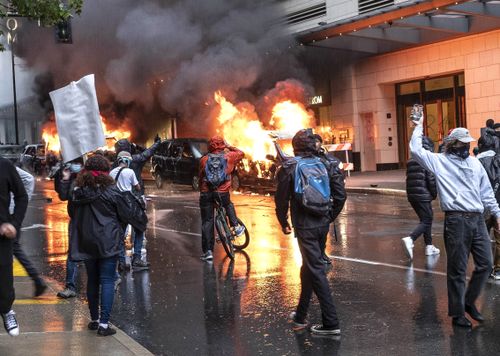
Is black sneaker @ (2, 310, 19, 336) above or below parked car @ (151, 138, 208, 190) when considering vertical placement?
below

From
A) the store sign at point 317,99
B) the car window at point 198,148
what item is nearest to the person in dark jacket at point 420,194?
the car window at point 198,148

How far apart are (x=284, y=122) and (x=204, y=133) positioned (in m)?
4.25

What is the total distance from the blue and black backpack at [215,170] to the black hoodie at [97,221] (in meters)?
3.57

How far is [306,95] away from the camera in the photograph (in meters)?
25.4

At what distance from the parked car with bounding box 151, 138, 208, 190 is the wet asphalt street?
9.25 metres

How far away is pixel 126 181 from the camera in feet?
28.8

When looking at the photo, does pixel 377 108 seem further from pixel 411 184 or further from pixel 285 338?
pixel 285 338

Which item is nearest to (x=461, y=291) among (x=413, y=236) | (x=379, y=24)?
(x=413, y=236)

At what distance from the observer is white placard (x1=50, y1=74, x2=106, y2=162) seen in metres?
7.70

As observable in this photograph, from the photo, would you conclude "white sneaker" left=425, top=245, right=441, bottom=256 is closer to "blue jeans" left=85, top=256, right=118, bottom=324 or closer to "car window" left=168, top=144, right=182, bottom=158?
"blue jeans" left=85, top=256, right=118, bottom=324

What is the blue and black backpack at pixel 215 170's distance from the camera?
379 inches

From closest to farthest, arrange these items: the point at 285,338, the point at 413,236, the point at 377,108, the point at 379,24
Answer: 1. the point at 285,338
2. the point at 413,236
3. the point at 379,24
4. the point at 377,108

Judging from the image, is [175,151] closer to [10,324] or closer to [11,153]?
[11,153]

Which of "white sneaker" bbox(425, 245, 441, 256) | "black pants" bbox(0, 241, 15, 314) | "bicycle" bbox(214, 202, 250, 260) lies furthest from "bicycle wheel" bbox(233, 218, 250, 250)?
"black pants" bbox(0, 241, 15, 314)
